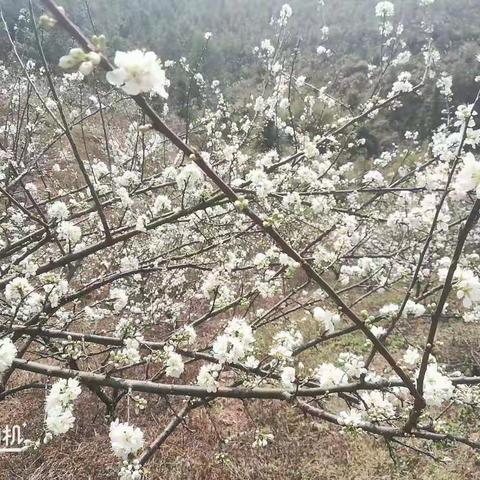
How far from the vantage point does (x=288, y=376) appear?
220 centimetres

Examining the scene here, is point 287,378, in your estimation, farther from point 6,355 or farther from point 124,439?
point 6,355

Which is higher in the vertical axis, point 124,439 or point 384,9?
point 384,9

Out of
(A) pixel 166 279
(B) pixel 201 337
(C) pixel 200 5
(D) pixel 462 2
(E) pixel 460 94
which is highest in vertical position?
(C) pixel 200 5

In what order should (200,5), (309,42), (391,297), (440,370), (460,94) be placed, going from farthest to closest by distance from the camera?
(200,5) → (309,42) → (460,94) → (391,297) → (440,370)

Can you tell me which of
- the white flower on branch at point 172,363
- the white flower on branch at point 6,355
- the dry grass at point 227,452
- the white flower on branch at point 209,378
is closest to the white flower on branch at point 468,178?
the white flower on branch at point 209,378

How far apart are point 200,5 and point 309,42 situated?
14.1 metres

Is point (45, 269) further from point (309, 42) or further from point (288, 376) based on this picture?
point (309, 42)

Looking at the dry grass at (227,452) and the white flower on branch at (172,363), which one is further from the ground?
the dry grass at (227,452)

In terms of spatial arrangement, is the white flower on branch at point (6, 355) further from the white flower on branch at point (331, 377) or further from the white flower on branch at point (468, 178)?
the white flower on branch at point (468, 178)

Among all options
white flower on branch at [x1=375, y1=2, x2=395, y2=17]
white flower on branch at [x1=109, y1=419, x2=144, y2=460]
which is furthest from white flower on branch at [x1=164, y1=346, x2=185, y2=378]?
white flower on branch at [x1=375, y1=2, x2=395, y2=17]

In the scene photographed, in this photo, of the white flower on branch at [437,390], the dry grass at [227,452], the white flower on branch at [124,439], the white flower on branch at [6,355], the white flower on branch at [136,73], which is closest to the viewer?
the white flower on branch at [136,73]

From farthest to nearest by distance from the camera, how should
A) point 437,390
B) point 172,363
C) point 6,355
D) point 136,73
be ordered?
point 172,363, point 6,355, point 437,390, point 136,73

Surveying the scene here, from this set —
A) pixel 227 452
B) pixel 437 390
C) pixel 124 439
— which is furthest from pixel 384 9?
pixel 227 452

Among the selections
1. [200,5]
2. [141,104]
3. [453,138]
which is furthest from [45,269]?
[200,5]
